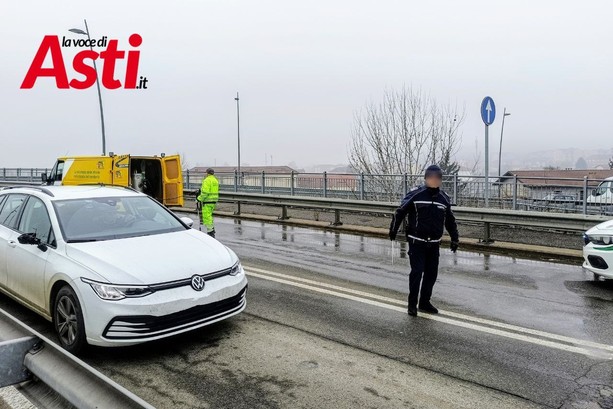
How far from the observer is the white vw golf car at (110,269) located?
4.22m

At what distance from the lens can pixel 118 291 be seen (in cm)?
420

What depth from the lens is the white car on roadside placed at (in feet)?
21.6

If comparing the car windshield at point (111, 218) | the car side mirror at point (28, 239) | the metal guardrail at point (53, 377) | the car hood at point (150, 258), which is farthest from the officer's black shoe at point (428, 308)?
the car side mirror at point (28, 239)

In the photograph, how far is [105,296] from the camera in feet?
13.8

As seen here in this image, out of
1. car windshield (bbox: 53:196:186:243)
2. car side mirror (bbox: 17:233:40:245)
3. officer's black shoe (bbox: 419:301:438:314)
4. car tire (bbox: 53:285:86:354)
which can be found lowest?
officer's black shoe (bbox: 419:301:438:314)

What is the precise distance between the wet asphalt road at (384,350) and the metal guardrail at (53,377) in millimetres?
754

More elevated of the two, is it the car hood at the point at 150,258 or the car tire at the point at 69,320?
the car hood at the point at 150,258

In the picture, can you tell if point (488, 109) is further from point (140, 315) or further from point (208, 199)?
point (140, 315)

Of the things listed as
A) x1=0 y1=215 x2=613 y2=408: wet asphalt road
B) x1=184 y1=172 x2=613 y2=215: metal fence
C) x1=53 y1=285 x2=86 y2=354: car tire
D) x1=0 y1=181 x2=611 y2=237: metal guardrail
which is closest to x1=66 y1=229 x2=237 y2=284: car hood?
x1=53 y1=285 x2=86 y2=354: car tire

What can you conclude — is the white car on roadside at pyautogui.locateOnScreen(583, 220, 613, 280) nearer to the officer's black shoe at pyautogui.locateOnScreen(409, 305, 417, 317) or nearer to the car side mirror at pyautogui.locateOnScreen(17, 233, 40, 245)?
the officer's black shoe at pyautogui.locateOnScreen(409, 305, 417, 317)

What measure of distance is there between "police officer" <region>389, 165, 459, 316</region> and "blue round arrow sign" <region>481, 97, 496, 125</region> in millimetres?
6343

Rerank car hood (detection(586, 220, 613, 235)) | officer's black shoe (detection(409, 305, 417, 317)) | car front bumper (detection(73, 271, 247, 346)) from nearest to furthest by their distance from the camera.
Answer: car front bumper (detection(73, 271, 247, 346)) → officer's black shoe (detection(409, 305, 417, 317)) → car hood (detection(586, 220, 613, 235))

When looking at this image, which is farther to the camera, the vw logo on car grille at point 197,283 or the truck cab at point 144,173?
the truck cab at point 144,173

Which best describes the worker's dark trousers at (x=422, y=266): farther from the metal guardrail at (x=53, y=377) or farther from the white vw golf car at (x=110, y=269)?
the metal guardrail at (x=53, y=377)
